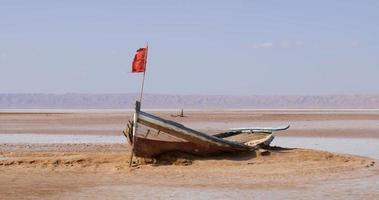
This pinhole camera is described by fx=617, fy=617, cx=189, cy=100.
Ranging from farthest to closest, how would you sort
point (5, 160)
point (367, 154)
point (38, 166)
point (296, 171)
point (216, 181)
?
point (367, 154) < point (5, 160) < point (38, 166) < point (296, 171) < point (216, 181)

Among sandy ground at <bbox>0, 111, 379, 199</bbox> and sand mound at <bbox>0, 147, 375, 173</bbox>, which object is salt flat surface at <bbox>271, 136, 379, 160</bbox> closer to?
sand mound at <bbox>0, 147, 375, 173</bbox>

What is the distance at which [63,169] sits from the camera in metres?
15.1

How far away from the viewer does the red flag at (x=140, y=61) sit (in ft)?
51.1

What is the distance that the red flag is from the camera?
613 inches

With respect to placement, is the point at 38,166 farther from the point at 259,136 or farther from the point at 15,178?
the point at 259,136

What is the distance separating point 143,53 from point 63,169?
11.5 feet

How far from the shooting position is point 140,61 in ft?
51.4

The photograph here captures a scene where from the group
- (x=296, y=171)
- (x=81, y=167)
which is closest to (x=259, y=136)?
(x=296, y=171)

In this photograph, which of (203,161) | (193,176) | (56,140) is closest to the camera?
(193,176)

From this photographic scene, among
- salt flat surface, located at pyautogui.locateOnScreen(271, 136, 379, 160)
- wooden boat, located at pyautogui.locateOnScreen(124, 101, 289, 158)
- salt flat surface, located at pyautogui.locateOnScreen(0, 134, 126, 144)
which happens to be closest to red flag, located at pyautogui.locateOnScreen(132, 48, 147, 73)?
wooden boat, located at pyautogui.locateOnScreen(124, 101, 289, 158)

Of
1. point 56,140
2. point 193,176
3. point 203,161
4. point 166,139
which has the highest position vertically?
point 166,139

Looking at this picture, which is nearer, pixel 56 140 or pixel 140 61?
pixel 140 61

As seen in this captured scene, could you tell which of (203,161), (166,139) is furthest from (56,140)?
(203,161)

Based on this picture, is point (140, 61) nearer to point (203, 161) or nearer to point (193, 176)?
point (203, 161)
